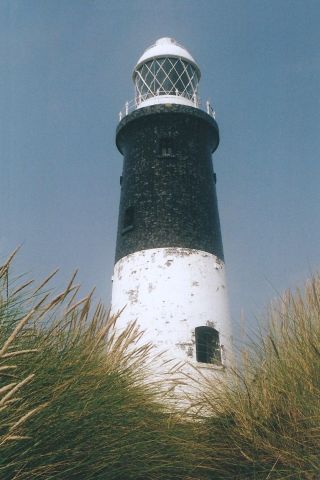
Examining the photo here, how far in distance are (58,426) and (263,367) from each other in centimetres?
216

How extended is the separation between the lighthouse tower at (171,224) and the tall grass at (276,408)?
4547 mm

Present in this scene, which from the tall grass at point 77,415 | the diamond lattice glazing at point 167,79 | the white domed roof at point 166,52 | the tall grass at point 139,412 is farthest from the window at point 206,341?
the white domed roof at point 166,52

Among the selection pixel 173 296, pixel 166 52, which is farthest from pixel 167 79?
pixel 173 296

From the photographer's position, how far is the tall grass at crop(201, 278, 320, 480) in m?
3.56

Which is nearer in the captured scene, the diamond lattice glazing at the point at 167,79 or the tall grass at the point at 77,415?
the tall grass at the point at 77,415

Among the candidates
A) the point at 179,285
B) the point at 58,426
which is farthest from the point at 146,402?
the point at 179,285

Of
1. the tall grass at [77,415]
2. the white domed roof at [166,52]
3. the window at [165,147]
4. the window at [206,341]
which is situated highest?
the white domed roof at [166,52]

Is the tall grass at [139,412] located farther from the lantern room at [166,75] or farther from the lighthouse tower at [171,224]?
the lantern room at [166,75]

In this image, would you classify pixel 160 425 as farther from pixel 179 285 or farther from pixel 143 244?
pixel 143 244

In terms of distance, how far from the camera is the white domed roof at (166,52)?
45.6ft

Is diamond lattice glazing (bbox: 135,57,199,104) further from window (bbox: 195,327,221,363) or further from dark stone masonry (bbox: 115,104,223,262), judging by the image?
window (bbox: 195,327,221,363)

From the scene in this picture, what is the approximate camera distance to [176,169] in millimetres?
11773

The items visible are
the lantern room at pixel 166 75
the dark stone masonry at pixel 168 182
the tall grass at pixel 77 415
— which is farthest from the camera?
the lantern room at pixel 166 75

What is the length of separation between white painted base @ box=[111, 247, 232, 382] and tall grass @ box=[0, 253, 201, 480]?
5.73 metres
